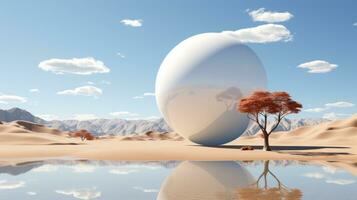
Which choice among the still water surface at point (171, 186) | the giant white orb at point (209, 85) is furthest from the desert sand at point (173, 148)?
the still water surface at point (171, 186)

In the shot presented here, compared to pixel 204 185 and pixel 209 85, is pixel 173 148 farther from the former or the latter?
pixel 204 185

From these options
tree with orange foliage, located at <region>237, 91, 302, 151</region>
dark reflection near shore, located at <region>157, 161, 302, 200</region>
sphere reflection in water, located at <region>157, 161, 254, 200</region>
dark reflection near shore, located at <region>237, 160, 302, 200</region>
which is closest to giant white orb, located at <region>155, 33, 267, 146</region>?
tree with orange foliage, located at <region>237, 91, 302, 151</region>

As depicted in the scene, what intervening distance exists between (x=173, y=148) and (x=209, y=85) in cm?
707

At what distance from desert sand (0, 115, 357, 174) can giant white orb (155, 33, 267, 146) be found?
90.2 inches

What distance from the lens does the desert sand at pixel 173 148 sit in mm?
29516

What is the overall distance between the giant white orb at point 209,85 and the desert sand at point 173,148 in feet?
7.51

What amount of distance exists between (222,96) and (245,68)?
13.0ft

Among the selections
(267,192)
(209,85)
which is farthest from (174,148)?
(267,192)

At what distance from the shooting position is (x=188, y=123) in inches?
1535

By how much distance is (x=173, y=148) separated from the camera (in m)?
38.7

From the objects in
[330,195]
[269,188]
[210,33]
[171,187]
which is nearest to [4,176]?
[171,187]

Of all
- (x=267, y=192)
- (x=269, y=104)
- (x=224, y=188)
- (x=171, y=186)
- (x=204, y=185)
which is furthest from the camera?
(x=269, y=104)

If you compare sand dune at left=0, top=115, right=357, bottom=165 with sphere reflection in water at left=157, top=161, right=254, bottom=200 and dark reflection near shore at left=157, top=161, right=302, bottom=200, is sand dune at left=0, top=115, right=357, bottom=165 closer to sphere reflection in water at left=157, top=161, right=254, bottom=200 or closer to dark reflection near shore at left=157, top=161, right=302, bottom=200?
sphere reflection in water at left=157, top=161, right=254, bottom=200

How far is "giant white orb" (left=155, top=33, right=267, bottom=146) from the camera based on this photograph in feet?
122
